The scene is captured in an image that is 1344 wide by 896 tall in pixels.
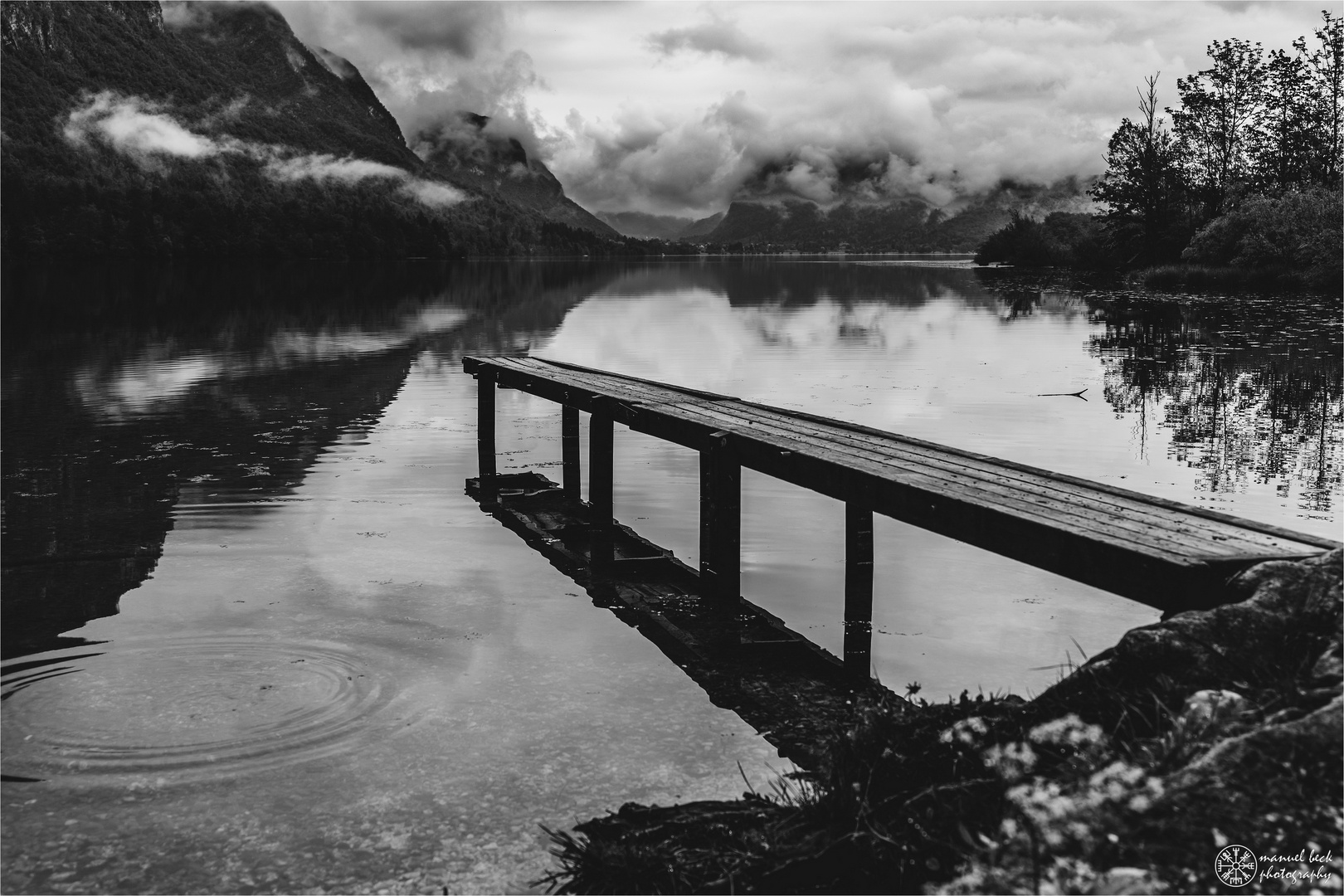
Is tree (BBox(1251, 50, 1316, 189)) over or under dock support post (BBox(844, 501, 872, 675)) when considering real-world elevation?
over

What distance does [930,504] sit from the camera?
8.75 m

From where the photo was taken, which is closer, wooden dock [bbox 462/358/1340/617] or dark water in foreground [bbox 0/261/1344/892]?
wooden dock [bbox 462/358/1340/617]

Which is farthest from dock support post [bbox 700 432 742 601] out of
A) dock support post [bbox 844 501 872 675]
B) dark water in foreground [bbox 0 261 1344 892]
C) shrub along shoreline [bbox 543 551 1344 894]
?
shrub along shoreline [bbox 543 551 1344 894]

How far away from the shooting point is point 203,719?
8641mm

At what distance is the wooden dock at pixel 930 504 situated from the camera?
277 inches

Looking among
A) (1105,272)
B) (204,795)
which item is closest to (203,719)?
(204,795)

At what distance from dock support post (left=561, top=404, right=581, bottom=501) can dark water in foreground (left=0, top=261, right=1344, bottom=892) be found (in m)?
0.74

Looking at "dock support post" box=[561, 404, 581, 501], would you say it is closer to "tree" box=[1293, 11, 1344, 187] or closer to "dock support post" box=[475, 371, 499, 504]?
"dock support post" box=[475, 371, 499, 504]

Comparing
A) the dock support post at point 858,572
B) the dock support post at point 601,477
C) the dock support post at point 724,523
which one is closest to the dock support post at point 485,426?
the dock support post at point 601,477

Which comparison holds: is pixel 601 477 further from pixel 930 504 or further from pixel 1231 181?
pixel 1231 181

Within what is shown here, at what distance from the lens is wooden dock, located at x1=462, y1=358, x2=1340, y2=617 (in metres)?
7.04

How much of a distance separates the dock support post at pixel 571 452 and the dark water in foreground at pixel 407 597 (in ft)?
2.44

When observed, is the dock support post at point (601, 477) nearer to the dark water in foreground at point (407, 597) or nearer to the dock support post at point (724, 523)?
the dark water in foreground at point (407, 597)

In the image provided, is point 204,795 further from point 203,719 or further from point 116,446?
point 116,446
